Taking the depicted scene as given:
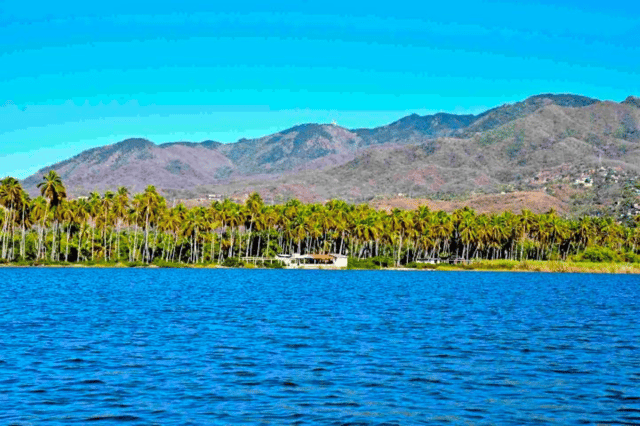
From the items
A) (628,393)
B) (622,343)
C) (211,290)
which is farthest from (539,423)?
(211,290)

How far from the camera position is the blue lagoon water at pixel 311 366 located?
24.7 m

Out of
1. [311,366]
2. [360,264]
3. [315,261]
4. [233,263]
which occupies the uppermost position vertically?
[315,261]

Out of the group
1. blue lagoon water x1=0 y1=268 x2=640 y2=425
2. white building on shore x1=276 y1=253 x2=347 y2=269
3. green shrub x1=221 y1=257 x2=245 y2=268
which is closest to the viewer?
blue lagoon water x1=0 y1=268 x2=640 y2=425

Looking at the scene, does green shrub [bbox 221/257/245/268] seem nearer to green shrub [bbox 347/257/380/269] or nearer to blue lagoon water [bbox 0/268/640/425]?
green shrub [bbox 347/257/380/269]

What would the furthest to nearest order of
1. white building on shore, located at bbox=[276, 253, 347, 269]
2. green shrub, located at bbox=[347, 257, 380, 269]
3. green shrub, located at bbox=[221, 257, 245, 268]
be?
green shrub, located at bbox=[347, 257, 380, 269] < white building on shore, located at bbox=[276, 253, 347, 269] < green shrub, located at bbox=[221, 257, 245, 268]

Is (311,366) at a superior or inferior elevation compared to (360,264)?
inferior

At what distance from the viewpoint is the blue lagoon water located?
80.9ft

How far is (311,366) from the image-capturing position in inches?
1304

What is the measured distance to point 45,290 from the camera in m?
83.9

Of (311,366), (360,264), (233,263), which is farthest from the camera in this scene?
(360,264)

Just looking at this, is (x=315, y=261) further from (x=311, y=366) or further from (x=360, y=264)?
(x=311, y=366)

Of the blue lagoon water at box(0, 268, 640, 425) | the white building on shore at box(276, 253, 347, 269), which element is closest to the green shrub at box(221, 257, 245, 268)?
the white building on shore at box(276, 253, 347, 269)

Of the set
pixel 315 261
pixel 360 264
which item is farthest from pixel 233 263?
pixel 360 264

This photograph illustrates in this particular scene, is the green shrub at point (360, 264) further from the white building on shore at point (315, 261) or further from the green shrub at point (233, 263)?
the green shrub at point (233, 263)
